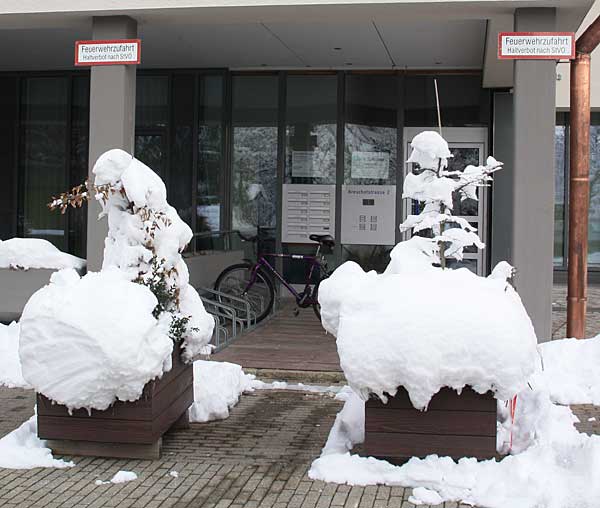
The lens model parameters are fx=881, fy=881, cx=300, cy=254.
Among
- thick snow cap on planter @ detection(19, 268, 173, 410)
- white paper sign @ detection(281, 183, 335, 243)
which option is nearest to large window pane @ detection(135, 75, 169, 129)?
white paper sign @ detection(281, 183, 335, 243)

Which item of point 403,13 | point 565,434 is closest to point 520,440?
point 565,434

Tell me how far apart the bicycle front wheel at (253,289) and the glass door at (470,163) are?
305 centimetres

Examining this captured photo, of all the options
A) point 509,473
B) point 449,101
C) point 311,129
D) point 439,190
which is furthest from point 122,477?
point 449,101

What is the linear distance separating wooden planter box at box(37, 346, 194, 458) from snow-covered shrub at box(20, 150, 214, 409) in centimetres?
14

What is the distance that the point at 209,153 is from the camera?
13555mm

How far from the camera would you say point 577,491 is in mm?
4246

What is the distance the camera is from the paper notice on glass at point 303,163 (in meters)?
13.3

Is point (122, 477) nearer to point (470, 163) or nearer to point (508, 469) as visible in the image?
point (508, 469)

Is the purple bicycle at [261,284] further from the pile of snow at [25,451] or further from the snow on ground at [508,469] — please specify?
the pile of snow at [25,451]

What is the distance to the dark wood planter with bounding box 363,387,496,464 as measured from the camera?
4789 millimetres

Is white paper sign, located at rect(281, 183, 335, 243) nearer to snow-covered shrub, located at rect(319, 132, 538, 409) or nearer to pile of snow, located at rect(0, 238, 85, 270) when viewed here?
pile of snow, located at rect(0, 238, 85, 270)

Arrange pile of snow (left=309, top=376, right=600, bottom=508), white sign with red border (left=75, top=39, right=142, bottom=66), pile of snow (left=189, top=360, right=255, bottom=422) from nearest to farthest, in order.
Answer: pile of snow (left=309, top=376, right=600, bottom=508) → pile of snow (left=189, top=360, right=255, bottom=422) → white sign with red border (left=75, top=39, right=142, bottom=66)

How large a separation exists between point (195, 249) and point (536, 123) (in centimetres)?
560

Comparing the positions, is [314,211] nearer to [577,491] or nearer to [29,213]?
[29,213]
